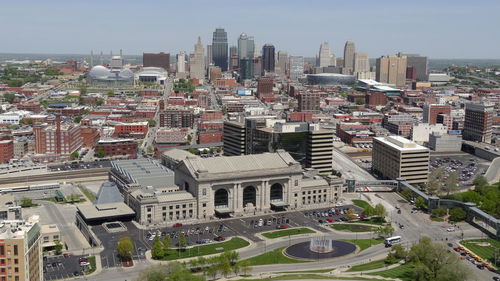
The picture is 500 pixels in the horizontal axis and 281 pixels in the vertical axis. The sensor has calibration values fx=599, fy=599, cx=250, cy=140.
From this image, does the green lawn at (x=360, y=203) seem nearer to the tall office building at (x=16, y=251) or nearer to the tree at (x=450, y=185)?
the tree at (x=450, y=185)

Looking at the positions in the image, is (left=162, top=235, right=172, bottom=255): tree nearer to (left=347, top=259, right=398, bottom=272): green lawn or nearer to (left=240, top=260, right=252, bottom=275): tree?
Result: (left=240, top=260, right=252, bottom=275): tree

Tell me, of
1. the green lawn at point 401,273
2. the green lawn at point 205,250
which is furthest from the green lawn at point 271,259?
the green lawn at point 401,273

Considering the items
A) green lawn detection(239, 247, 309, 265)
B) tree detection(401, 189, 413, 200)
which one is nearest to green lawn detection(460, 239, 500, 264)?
tree detection(401, 189, 413, 200)

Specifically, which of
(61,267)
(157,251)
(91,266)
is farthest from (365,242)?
(61,267)

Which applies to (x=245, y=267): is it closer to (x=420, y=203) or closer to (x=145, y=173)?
(x=420, y=203)

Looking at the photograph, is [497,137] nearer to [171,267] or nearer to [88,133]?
[88,133]

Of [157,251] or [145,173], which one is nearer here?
[157,251]

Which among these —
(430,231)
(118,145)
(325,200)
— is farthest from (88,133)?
(430,231)

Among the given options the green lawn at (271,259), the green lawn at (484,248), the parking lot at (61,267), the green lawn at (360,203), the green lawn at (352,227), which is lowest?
the parking lot at (61,267)
